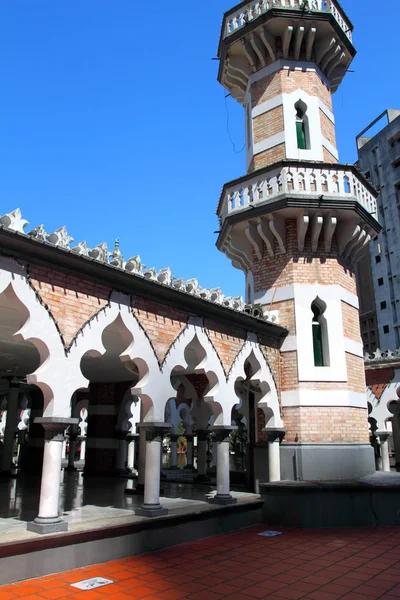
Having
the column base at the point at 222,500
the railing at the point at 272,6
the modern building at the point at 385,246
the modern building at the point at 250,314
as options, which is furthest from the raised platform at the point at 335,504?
the modern building at the point at 385,246

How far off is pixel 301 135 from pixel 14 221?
9.18m

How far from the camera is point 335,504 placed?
924 cm

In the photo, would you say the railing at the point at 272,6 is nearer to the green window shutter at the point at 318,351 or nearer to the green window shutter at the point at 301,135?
the green window shutter at the point at 301,135

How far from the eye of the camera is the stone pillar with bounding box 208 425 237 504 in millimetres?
8898

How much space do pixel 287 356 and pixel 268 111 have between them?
673 cm

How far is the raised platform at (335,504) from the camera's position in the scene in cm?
914

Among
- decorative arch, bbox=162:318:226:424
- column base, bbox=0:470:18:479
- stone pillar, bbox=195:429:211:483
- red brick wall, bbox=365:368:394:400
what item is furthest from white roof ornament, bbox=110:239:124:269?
red brick wall, bbox=365:368:394:400

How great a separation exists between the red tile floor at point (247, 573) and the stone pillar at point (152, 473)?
59 centimetres

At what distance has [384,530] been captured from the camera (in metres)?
8.90

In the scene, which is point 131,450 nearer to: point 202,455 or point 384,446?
point 202,455

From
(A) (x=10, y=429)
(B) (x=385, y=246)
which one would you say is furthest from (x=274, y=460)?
(B) (x=385, y=246)

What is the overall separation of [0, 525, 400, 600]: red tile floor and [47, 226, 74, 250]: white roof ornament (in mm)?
4087

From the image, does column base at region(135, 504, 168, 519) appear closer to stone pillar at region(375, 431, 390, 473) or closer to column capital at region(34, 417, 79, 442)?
column capital at region(34, 417, 79, 442)

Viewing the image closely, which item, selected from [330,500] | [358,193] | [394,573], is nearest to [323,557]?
[394,573]
